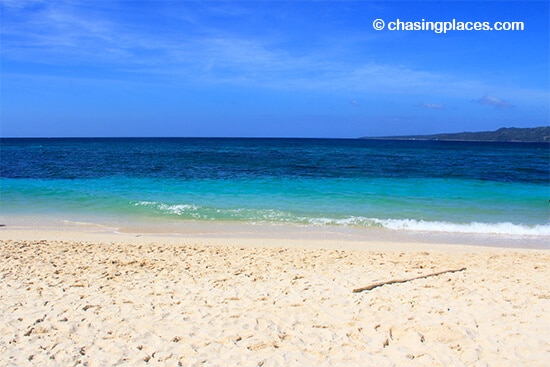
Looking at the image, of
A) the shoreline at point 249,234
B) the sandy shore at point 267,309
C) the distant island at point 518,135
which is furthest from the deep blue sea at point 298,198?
the distant island at point 518,135

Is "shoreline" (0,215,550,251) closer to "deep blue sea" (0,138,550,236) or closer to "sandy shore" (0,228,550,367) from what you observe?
"deep blue sea" (0,138,550,236)

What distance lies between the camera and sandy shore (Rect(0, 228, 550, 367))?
4.56 m

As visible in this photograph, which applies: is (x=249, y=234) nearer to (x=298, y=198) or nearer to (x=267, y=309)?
(x=267, y=309)

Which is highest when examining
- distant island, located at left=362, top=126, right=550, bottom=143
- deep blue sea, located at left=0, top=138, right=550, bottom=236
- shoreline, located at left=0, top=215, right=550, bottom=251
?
distant island, located at left=362, top=126, right=550, bottom=143

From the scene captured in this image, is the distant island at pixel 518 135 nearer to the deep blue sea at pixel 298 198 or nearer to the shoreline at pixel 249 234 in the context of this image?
the deep blue sea at pixel 298 198

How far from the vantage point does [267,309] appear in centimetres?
570

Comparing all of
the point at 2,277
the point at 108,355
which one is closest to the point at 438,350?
the point at 108,355

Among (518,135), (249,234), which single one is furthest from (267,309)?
(518,135)

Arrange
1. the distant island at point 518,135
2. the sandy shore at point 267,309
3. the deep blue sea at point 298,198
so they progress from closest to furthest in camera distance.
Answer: the sandy shore at point 267,309
the deep blue sea at point 298,198
the distant island at point 518,135

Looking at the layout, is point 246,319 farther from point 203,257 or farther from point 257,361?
point 203,257

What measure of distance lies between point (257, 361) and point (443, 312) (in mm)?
2559

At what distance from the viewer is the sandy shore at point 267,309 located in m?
4.56

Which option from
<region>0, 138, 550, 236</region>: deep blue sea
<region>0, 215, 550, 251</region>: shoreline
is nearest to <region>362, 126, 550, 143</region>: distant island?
<region>0, 138, 550, 236</region>: deep blue sea

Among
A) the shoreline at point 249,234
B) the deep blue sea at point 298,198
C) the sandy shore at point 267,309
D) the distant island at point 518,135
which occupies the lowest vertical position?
the shoreline at point 249,234
